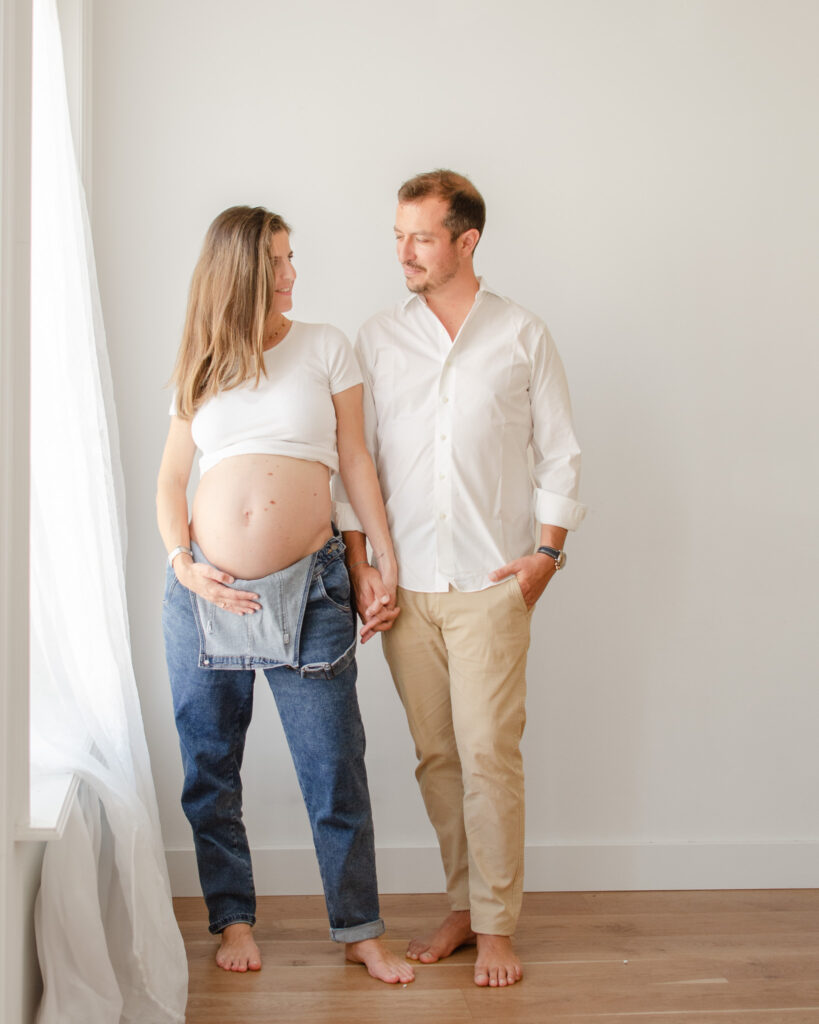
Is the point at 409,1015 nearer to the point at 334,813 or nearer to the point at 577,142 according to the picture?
the point at 334,813

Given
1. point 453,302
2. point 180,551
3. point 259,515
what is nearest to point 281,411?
point 259,515

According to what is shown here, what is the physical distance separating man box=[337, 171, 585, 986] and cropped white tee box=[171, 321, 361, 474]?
0.16 m

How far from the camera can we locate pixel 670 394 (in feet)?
8.38

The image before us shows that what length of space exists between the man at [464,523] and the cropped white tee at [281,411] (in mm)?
157

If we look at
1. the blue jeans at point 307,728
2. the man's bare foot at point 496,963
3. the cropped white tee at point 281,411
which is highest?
the cropped white tee at point 281,411

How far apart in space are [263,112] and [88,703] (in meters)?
1.50

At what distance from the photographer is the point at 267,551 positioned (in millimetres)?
1916

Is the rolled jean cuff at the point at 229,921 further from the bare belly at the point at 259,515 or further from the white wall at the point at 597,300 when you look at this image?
the bare belly at the point at 259,515

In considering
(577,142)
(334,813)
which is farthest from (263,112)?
(334,813)

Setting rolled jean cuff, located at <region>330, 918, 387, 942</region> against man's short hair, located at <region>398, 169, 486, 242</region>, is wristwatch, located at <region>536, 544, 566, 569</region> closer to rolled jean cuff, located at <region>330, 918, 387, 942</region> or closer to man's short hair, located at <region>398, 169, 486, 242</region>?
man's short hair, located at <region>398, 169, 486, 242</region>

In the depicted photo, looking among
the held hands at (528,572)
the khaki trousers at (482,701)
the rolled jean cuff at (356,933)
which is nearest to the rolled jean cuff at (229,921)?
the rolled jean cuff at (356,933)

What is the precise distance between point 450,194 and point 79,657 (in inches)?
46.2

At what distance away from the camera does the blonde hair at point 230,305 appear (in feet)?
6.31

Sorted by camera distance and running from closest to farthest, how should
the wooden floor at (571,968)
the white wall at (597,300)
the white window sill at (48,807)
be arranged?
the white window sill at (48,807) → the wooden floor at (571,968) → the white wall at (597,300)
